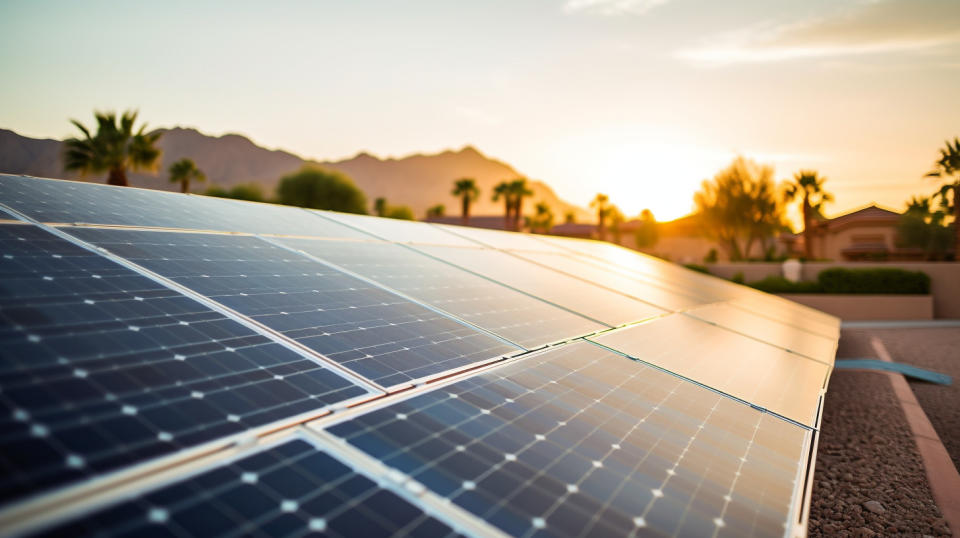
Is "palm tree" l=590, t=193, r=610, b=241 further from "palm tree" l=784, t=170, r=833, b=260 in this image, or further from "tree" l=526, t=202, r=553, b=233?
"palm tree" l=784, t=170, r=833, b=260

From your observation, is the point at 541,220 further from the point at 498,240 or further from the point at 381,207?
the point at 498,240

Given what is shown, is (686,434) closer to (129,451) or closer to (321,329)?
(321,329)

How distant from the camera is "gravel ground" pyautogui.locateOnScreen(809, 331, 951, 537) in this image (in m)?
5.77

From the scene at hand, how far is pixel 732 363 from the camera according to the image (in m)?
6.11

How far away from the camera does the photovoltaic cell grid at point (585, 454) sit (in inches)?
93.2

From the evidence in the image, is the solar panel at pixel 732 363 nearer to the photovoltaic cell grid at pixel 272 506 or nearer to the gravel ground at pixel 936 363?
the gravel ground at pixel 936 363

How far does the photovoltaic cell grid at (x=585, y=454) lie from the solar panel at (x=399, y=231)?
6242 mm

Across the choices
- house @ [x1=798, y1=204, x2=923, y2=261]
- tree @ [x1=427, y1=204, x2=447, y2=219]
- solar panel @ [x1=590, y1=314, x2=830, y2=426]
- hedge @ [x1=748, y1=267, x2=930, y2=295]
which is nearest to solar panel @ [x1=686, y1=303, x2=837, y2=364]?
solar panel @ [x1=590, y1=314, x2=830, y2=426]

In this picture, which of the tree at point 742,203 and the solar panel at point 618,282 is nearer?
the solar panel at point 618,282

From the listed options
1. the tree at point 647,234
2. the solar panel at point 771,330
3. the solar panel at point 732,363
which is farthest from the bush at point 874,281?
the tree at point 647,234

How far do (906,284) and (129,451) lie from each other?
36147mm

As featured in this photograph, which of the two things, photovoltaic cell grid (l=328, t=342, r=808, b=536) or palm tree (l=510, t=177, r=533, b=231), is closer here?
photovoltaic cell grid (l=328, t=342, r=808, b=536)

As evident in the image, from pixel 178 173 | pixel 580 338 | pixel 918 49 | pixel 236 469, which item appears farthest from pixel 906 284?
pixel 178 173

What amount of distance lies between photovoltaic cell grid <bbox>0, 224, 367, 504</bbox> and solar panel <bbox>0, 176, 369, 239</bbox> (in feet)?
4.94
